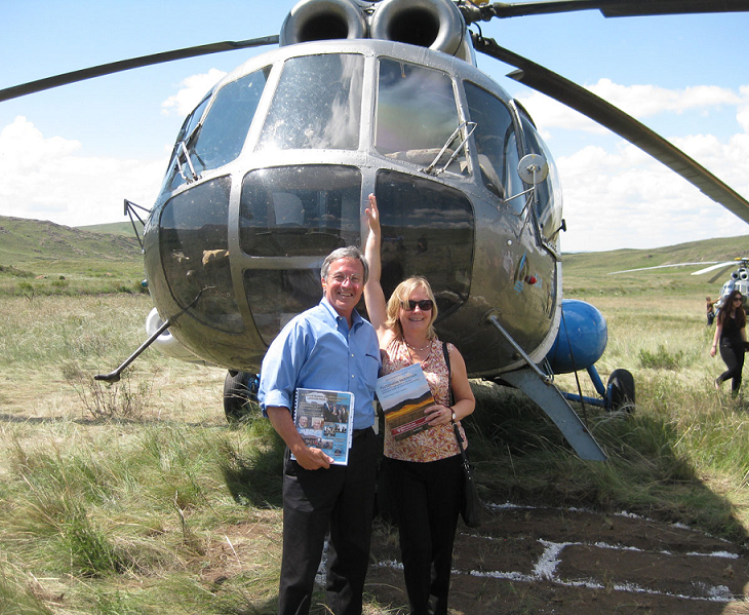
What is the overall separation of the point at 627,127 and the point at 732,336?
3.99 meters

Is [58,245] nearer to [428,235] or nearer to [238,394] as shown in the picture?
[238,394]

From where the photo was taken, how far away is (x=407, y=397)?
8.43ft

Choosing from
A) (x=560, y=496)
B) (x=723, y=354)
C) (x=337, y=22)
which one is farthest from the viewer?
(x=723, y=354)

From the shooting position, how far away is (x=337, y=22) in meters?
4.64

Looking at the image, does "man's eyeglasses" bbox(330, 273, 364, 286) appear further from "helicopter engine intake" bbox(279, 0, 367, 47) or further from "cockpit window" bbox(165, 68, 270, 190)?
"helicopter engine intake" bbox(279, 0, 367, 47)

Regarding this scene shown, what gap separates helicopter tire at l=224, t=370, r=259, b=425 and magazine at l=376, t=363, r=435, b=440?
3.89 metres

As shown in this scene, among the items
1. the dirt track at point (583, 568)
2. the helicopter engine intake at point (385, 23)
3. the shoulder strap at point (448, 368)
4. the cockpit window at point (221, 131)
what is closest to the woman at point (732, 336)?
the dirt track at point (583, 568)

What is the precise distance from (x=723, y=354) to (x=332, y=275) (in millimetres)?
6799

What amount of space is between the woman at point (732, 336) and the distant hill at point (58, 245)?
8939 cm

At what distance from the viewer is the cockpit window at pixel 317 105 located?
331cm

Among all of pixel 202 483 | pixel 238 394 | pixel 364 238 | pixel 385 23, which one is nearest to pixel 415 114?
pixel 364 238

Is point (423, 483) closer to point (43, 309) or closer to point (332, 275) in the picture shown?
point (332, 275)

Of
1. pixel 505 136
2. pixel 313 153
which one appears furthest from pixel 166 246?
pixel 505 136

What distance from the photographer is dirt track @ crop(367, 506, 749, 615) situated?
2877mm
